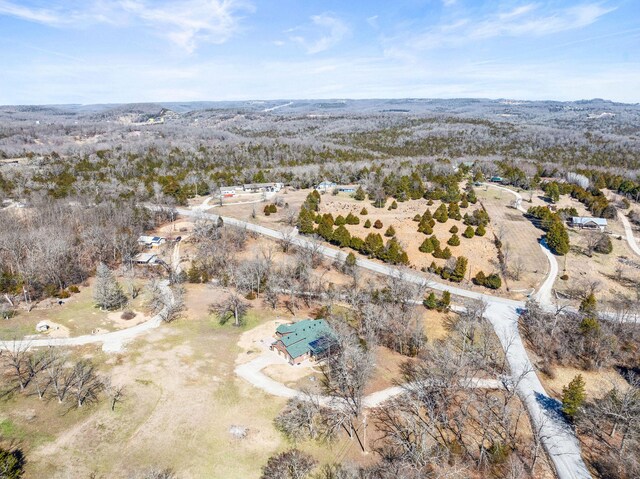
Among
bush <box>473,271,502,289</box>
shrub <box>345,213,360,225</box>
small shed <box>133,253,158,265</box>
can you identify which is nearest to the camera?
bush <box>473,271,502,289</box>

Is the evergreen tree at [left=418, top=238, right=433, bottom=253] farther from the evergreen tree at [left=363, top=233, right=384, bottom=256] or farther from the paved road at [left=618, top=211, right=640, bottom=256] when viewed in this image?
the paved road at [left=618, top=211, right=640, bottom=256]

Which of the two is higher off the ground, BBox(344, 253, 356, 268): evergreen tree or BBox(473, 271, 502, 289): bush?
BBox(344, 253, 356, 268): evergreen tree

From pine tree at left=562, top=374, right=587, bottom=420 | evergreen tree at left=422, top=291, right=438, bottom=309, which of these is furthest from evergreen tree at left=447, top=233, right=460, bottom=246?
pine tree at left=562, top=374, right=587, bottom=420

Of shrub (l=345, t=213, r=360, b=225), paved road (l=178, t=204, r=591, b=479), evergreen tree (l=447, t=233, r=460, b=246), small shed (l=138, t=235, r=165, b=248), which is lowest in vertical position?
paved road (l=178, t=204, r=591, b=479)

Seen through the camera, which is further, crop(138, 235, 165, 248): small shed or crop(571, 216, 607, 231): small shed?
crop(571, 216, 607, 231): small shed

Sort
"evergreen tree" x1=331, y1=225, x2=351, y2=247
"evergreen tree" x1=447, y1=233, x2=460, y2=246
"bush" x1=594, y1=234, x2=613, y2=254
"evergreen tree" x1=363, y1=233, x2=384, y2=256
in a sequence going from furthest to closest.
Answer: "evergreen tree" x1=331, y1=225, x2=351, y2=247 → "evergreen tree" x1=447, y1=233, x2=460, y2=246 → "bush" x1=594, y1=234, x2=613, y2=254 → "evergreen tree" x1=363, y1=233, x2=384, y2=256

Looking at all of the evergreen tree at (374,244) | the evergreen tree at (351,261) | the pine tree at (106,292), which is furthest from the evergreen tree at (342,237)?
the pine tree at (106,292)

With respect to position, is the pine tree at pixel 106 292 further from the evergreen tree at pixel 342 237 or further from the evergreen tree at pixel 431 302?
the evergreen tree at pixel 431 302
